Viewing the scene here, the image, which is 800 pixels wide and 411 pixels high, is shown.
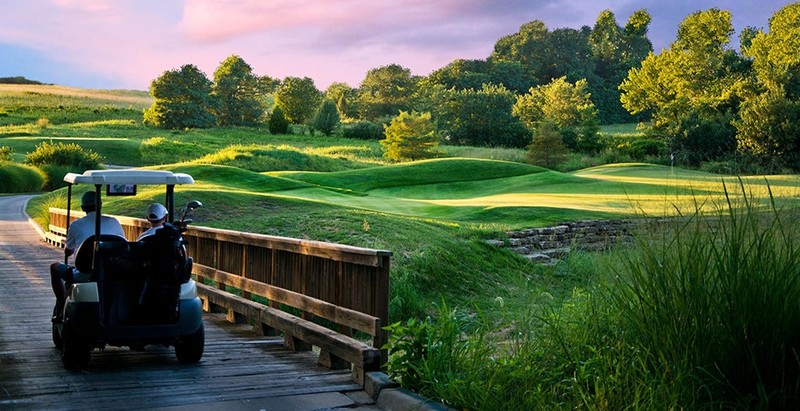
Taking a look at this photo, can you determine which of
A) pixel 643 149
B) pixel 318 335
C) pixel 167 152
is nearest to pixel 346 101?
pixel 167 152

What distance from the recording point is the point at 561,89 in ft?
247

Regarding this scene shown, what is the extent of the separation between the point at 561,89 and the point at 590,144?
12372mm

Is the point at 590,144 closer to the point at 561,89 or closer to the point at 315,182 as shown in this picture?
the point at 561,89

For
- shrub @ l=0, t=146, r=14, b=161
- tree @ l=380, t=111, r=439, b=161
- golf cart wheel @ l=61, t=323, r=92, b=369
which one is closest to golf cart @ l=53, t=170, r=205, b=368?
golf cart wheel @ l=61, t=323, r=92, b=369

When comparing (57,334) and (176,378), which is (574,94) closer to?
(57,334)

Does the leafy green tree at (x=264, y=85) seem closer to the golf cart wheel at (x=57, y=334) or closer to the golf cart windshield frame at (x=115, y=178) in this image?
the golf cart wheel at (x=57, y=334)

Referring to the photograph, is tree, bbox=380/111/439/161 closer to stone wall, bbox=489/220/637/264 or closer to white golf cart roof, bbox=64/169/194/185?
stone wall, bbox=489/220/637/264

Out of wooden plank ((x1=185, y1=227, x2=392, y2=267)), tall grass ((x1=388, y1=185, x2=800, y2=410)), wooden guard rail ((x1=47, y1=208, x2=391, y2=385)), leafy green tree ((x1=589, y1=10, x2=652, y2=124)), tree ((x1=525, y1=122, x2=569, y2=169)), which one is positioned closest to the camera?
tall grass ((x1=388, y1=185, x2=800, y2=410))

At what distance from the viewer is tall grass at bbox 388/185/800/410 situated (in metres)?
4.60

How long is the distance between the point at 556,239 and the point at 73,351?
17006 mm

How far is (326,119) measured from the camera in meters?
81.5

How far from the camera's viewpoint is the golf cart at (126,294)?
725 cm

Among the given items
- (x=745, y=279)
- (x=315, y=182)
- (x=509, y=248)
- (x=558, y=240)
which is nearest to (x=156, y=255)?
(x=745, y=279)

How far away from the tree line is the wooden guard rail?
2563cm
